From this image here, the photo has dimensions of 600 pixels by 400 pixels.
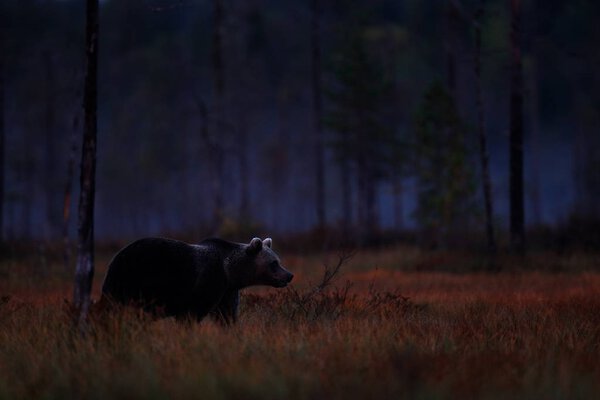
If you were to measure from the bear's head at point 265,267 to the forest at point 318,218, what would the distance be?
11.5 inches

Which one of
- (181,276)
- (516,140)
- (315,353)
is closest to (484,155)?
(516,140)

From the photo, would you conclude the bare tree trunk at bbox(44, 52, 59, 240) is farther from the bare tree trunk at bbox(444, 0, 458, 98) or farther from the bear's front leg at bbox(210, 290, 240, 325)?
the bear's front leg at bbox(210, 290, 240, 325)

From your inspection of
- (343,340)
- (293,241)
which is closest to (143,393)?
(343,340)

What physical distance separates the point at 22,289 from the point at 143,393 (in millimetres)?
9380

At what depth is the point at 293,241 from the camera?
28.4 meters

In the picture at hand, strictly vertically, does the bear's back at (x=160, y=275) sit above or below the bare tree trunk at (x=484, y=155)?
below

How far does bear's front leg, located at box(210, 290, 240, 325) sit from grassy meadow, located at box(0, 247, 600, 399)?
0.61ft

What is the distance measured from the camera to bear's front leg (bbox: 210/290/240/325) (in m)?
8.84

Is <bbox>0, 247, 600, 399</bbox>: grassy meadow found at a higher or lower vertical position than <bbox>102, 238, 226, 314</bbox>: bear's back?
lower

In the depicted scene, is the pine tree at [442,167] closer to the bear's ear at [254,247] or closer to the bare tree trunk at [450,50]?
the bare tree trunk at [450,50]

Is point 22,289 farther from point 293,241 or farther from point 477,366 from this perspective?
point 293,241

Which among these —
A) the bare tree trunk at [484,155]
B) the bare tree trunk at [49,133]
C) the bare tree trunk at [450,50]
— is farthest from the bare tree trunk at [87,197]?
the bare tree trunk at [450,50]

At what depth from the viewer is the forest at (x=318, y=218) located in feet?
19.8

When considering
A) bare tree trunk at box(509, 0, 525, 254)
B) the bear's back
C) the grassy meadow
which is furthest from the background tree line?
the bear's back
